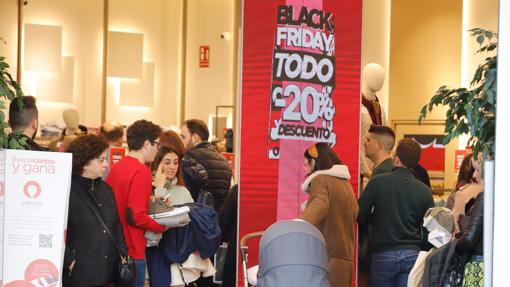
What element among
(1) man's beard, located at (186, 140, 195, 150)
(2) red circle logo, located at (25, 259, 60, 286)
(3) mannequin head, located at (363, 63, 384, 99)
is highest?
(3) mannequin head, located at (363, 63, 384, 99)

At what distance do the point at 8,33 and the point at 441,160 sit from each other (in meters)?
7.49

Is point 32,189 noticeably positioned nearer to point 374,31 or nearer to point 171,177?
point 171,177

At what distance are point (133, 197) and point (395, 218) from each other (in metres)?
1.88

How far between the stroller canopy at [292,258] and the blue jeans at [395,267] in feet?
6.19

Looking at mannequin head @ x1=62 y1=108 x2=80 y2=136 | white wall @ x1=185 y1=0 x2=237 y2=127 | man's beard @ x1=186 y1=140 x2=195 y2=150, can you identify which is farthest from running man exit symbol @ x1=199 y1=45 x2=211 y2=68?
man's beard @ x1=186 y1=140 x2=195 y2=150

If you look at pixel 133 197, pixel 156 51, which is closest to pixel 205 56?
pixel 156 51

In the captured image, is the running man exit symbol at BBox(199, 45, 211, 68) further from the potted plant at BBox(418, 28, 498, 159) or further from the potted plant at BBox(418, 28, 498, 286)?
the potted plant at BBox(418, 28, 498, 159)

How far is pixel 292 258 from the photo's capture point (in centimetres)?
436

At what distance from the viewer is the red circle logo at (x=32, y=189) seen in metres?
4.41

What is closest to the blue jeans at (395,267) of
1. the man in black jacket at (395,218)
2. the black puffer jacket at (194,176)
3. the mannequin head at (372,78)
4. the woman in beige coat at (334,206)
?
the man in black jacket at (395,218)

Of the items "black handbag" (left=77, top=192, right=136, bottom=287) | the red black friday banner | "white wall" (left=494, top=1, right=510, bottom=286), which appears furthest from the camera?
the red black friday banner

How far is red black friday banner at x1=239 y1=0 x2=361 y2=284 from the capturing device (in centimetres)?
648

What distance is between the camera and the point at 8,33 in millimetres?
15016

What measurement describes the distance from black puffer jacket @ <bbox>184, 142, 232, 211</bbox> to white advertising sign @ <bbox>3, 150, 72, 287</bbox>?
→ 2.86 metres
